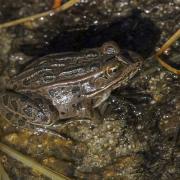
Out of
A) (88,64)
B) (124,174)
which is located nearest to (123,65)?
(88,64)

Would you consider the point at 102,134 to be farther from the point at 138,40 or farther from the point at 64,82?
the point at 138,40

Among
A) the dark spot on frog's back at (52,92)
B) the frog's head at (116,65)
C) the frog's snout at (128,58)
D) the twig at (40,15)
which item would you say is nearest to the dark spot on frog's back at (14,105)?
the dark spot on frog's back at (52,92)

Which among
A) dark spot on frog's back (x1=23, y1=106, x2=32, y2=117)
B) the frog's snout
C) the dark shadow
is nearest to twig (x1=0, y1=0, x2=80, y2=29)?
the dark shadow

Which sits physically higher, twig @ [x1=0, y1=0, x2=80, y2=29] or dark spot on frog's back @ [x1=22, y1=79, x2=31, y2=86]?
twig @ [x1=0, y1=0, x2=80, y2=29]

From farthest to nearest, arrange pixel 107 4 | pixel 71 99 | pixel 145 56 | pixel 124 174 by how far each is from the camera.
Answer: pixel 107 4 < pixel 145 56 < pixel 71 99 < pixel 124 174

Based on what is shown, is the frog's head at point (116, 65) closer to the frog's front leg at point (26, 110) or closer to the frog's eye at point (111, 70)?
the frog's eye at point (111, 70)

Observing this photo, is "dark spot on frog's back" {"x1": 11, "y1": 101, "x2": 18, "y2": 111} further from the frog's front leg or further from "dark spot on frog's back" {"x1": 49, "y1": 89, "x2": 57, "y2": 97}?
"dark spot on frog's back" {"x1": 49, "y1": 89, "x2": 57, "y2": 97}

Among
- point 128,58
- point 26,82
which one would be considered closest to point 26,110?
point 26,82
